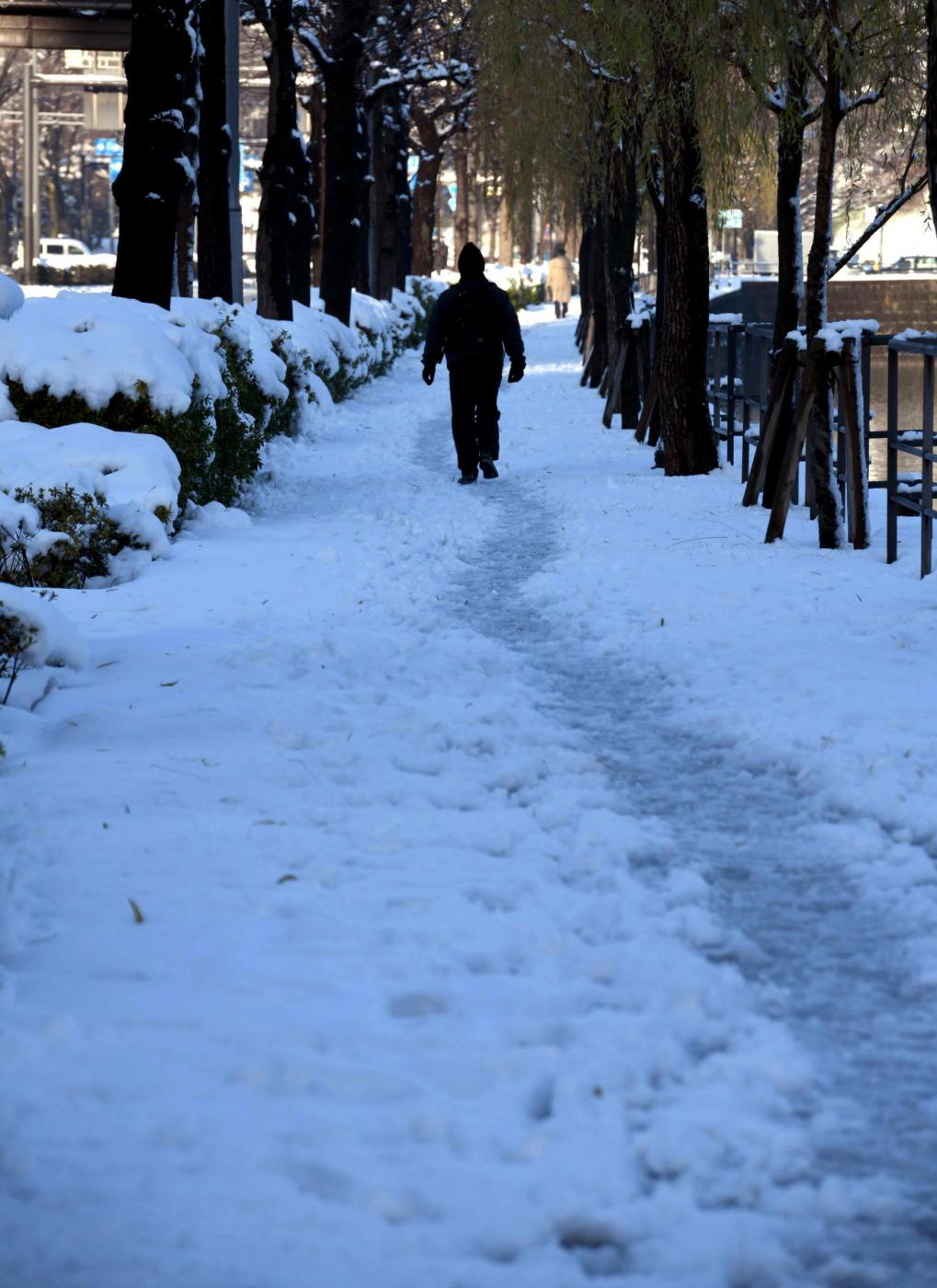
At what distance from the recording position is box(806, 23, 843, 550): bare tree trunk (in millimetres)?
10406

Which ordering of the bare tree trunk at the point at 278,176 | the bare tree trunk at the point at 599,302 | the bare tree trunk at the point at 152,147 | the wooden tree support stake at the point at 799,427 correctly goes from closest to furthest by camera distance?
1. the wooden tree support stake at the point at 799,427
2. the bare tree trunk at the point at 152,147
3. the bare tree trunk at the point at 278,176
4. the bare tree trunk at the point at 599,302

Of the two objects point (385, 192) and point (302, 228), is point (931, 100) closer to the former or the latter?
point (302, 228)

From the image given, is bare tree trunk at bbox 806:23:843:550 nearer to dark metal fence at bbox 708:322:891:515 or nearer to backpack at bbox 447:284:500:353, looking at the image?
dark metal fence at bbox 708:322:891:515

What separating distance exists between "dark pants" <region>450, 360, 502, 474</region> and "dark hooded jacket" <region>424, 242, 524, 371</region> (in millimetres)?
65

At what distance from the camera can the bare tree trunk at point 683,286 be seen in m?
13.2

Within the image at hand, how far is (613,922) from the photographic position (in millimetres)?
4227

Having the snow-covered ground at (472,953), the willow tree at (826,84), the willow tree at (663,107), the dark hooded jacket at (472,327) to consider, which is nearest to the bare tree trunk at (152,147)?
the dark hooded jacket at (472,327)

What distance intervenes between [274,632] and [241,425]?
4929mm

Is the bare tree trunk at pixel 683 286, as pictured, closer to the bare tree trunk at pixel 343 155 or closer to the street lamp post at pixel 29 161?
the bare tree trunk at pixel 343 155

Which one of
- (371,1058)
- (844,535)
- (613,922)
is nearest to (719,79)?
(844,535)

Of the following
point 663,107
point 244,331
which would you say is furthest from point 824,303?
point 244,331

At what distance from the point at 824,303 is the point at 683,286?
3.26 metres

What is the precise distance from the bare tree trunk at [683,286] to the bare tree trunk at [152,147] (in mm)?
3267

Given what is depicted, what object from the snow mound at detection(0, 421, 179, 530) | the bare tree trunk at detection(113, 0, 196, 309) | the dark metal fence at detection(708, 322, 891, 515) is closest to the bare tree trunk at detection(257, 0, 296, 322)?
the dark metal fence at detection(708, 322, 891, 515)
